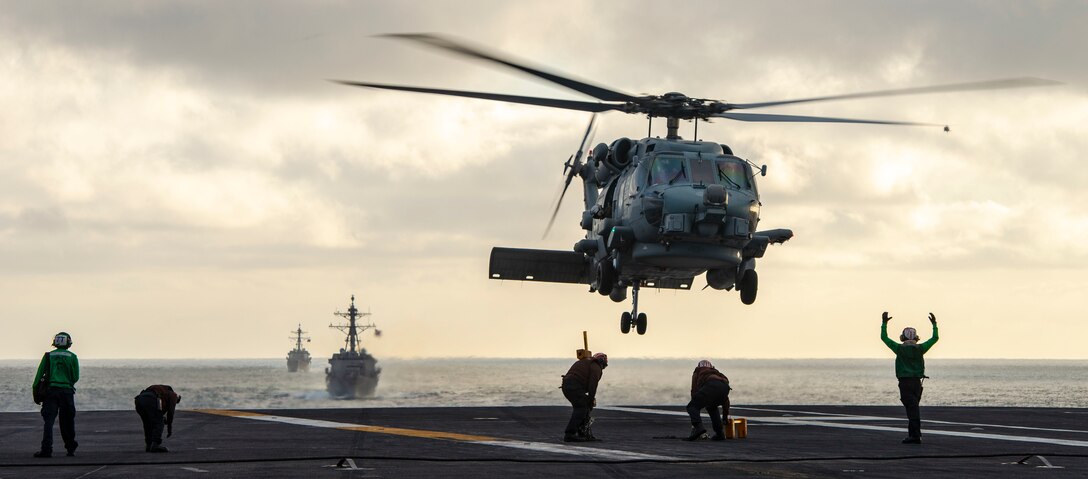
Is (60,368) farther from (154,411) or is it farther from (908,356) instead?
(908,356)

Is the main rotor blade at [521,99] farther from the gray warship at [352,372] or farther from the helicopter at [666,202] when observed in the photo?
the gray warship at [352,372]

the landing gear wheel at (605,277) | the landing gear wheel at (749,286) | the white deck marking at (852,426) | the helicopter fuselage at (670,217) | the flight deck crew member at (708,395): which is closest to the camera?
the flight deck crew member at (708,395)

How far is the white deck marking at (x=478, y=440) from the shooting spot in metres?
17.2

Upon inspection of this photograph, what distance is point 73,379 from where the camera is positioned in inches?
727

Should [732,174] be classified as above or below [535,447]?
above

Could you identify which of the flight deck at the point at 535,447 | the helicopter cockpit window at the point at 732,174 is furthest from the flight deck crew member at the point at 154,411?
the helicopter cockpit window at the point at 732,174

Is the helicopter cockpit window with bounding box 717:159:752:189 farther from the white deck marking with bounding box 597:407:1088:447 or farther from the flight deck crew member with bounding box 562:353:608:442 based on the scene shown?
the flight deck crew member with bounding box 562:353:608:442

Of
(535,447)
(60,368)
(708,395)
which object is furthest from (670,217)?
(60,368)

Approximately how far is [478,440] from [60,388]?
23.2ft

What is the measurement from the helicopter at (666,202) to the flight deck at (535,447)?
384 cm

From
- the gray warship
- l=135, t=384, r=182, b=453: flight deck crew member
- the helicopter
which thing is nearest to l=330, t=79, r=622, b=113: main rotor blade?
the helicopter

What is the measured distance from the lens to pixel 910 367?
20.0m

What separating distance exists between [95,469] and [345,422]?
1164 cm

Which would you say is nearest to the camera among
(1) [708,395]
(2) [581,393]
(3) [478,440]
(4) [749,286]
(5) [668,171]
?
(2) [581,393]
